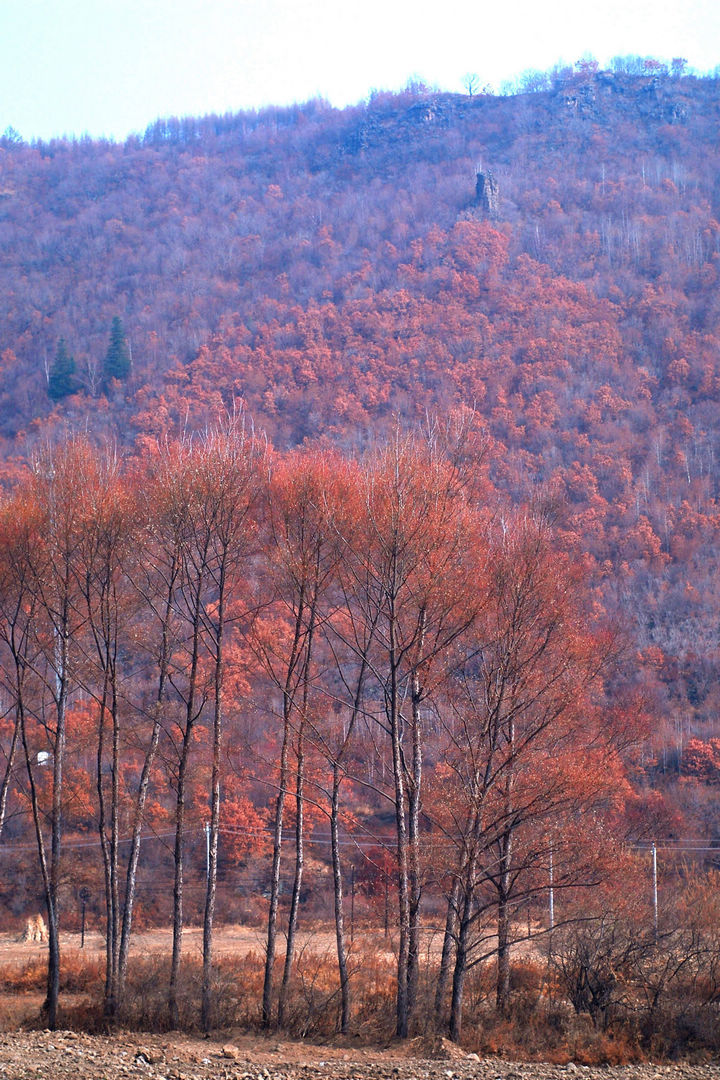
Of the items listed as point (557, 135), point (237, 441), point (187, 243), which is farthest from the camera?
point (557, 135)

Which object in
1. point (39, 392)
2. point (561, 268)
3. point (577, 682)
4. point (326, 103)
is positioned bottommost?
point (577, 682)

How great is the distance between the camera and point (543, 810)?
15.0 meters

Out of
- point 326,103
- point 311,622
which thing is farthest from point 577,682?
point 326,103

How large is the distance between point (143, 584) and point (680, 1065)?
42.6 ft

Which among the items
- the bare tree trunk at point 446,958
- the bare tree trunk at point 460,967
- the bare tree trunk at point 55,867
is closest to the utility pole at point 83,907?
the bare tree trunk at point 55,867

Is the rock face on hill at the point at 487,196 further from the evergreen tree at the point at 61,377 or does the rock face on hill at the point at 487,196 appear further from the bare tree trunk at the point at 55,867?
the bare tree trunk at the point at 55,867

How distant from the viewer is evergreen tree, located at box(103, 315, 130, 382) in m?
70.8

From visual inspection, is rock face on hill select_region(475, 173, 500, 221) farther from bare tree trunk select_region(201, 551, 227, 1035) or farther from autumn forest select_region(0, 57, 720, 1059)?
bare tree trunk select_region(201, 551, 227, 1035)

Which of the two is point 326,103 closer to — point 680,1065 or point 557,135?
point 557,135

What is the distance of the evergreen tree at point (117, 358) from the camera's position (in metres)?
70.8

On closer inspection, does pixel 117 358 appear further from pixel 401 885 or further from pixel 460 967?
pixel 460 967

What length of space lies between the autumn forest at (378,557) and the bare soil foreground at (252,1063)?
98 cm

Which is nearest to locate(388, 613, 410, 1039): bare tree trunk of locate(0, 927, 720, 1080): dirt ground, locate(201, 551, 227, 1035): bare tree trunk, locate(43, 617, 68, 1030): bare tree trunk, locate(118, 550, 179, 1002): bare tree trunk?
locate(0, 927, 720, 1080): dirt ground

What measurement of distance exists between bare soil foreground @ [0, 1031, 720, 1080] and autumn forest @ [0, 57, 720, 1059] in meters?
0.98
